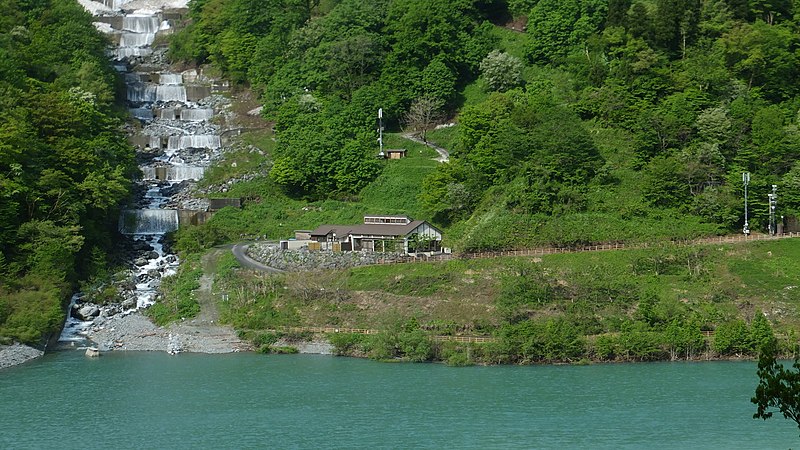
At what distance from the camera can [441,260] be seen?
2512 inches

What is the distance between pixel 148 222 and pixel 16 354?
18632mm

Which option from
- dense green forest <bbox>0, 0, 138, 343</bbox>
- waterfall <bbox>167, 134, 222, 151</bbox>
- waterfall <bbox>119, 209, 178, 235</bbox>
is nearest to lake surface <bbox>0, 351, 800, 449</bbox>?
dense green forest <bbox>0, 0, 138, 343</bbox>

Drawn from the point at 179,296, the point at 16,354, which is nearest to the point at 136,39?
the point at 179,296

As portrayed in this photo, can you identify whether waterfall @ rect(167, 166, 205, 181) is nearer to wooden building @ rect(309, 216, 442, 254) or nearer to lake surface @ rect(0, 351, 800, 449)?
wooden building @ rect(309, 216, 442, 254)

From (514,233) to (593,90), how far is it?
15.2 m

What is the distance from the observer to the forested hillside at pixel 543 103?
65688 millimetres

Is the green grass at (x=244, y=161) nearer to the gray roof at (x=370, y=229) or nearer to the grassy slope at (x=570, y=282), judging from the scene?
the gray roof at (x=370, y=229)

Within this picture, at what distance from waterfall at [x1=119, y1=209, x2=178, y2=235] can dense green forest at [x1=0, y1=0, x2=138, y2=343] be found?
0.74 meters

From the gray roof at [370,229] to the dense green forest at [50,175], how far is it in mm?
11684

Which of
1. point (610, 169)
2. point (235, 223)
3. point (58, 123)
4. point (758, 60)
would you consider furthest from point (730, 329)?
point (58, 123)

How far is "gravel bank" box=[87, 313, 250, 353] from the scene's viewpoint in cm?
5919

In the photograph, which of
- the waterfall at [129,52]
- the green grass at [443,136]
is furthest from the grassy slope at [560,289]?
the waterfall at [129,52]

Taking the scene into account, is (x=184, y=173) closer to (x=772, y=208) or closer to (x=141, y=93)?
(x=141, y=93)

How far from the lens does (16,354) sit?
188ft
